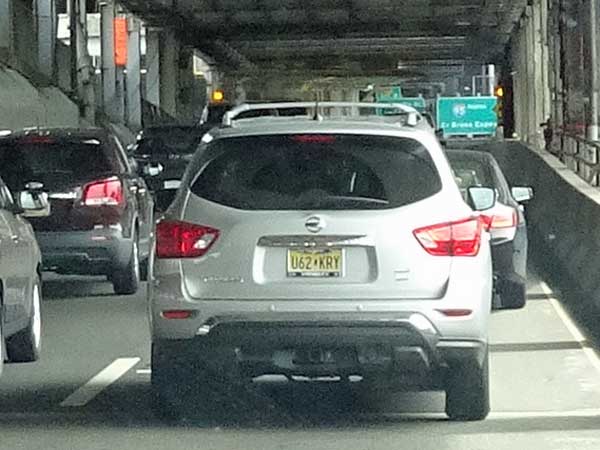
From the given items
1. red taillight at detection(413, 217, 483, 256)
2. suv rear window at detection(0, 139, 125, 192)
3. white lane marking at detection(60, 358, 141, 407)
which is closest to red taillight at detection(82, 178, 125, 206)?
suv rear window at detection(0, 139, 125, 192)

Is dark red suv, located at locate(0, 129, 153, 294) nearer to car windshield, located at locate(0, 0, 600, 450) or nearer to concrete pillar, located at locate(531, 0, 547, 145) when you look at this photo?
car windshield, located at locate(0, 0, 600, 450)

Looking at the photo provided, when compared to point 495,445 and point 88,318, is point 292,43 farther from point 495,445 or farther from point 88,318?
point 495,445

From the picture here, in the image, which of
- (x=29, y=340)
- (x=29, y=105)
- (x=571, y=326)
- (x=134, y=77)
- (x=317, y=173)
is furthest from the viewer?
(x=134, y=77)

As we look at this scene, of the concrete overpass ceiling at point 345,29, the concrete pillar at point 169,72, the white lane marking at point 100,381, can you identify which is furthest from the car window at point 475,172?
the concrete pillar at point 169,72

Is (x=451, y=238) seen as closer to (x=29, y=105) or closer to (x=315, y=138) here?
(x=315, y=138)

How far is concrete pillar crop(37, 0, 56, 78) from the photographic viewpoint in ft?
162

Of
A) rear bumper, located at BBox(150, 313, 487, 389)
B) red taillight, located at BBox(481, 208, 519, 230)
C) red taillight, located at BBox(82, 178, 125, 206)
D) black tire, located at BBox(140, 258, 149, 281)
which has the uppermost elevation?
red taillight, located at BBox(82, 178, 125, 206)

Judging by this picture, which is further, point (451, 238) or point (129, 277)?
point (129, 277)

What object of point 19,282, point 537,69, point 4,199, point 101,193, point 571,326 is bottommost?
point 571,326

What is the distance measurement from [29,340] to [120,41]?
4596cm

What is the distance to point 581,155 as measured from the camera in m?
28.8

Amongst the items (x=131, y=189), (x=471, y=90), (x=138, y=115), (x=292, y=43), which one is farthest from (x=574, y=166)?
(x=471, y=90)

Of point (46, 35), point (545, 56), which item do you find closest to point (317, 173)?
point (46, 35)

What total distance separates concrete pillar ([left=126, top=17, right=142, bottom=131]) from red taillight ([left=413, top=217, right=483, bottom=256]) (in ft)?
168
